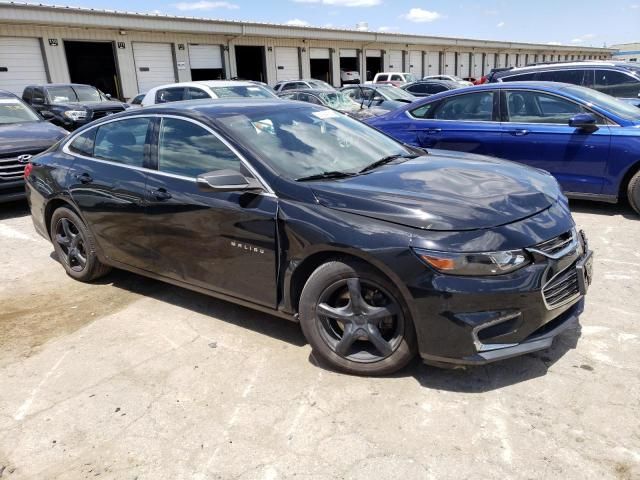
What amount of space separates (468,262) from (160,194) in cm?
223

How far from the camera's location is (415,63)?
140 ft

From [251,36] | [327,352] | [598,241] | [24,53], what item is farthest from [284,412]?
[251,36]

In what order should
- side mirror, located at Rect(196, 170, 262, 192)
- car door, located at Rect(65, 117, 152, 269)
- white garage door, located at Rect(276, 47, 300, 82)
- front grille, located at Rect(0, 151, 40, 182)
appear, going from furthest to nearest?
white garage door, located at Rect(276, 47, 300, 82), front grille, located at Rect(0, 151, 40, 182), car door, located at Rect(65, 117, 152, 269), side mirror, located at Rect(196, 170, 262, 192)

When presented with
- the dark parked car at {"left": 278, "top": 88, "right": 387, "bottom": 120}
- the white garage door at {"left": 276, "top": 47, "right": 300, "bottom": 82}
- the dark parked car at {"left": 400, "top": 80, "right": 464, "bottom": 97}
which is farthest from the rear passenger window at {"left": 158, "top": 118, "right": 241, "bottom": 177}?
the white garage door at {"left": 276, "top": 47, "right": 300, "bottom": 82}

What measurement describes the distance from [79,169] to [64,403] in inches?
85.1

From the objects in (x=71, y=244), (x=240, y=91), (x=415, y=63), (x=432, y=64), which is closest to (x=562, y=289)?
(x=71, y=244)

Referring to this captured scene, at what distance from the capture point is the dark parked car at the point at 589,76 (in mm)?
9789

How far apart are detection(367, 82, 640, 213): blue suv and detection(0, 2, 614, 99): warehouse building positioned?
732 inches

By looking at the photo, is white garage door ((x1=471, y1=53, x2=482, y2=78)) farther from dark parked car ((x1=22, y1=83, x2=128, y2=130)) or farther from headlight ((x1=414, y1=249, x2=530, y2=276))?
headlight ((x1=414, y1=249, x2=530, y2=276))

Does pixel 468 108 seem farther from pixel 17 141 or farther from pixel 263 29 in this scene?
pixel 263 29

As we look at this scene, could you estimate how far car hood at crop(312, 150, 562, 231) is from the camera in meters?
2.76

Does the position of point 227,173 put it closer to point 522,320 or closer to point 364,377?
point 364,377

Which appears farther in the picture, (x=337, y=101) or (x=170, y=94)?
(x=337, y=101)

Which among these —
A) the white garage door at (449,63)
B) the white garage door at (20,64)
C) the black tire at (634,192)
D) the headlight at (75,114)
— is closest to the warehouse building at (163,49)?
the white garage door at (20,64)
